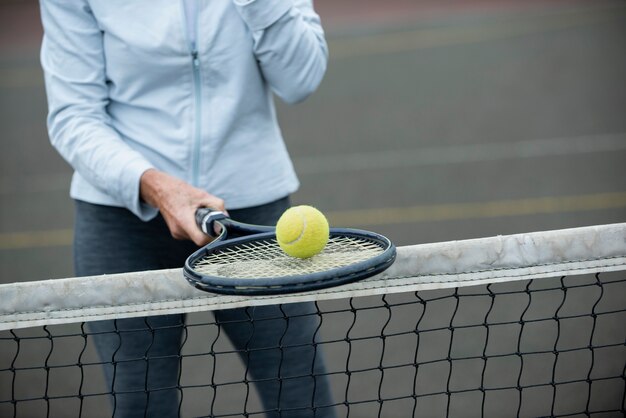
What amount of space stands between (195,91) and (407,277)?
2.29 ft

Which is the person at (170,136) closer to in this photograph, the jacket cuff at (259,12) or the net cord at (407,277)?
the jacket cuff at (259,12)

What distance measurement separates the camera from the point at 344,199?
7.20 metres

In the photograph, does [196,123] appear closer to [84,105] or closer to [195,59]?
[195,59]

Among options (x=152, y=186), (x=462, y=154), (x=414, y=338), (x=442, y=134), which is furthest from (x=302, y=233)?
(x=442, y=134)

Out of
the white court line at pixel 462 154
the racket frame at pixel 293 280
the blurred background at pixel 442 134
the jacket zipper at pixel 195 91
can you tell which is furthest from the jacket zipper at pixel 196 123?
the white court line at pixel 462 154

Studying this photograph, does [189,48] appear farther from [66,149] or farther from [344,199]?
[344,199]

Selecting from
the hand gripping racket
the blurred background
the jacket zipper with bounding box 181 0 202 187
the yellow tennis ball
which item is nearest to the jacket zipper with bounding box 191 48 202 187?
the jacket zipper with bounding box 181 0 202 187

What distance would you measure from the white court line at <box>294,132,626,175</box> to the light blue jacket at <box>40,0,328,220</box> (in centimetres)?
557

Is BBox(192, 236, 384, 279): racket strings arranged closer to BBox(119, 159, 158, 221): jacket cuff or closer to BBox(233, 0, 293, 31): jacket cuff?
BBox(119, 159, 158, 221): jacket cuff

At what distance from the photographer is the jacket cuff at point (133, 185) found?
2273mm

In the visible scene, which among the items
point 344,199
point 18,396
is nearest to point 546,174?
point 344,199

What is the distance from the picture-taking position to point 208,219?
2.14 m

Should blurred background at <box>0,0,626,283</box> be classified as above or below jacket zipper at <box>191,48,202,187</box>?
below

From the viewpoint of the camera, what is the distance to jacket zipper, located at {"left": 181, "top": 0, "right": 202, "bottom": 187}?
7.76 ft
